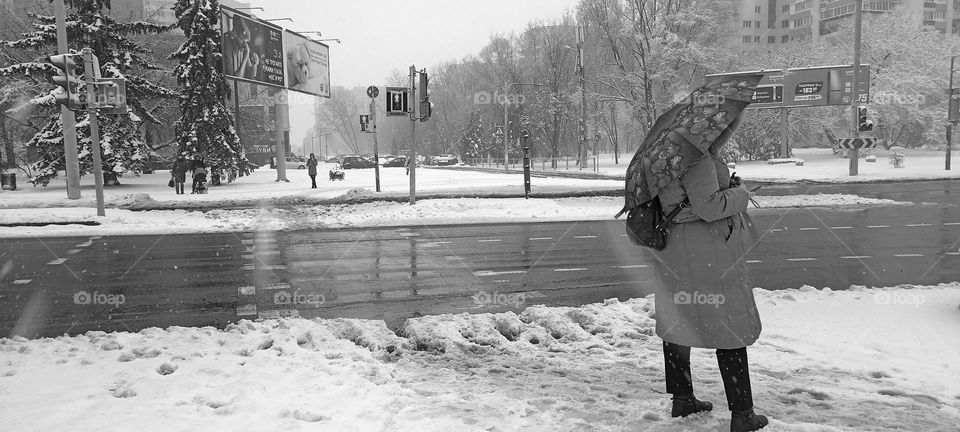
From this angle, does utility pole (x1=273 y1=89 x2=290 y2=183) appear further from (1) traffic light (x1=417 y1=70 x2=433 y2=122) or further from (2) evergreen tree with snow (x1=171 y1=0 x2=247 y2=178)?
(1) traffic light (x1=417 y1=70 x2=433 y2=122)

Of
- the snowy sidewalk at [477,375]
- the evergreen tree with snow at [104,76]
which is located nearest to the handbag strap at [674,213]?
the snowy sidewalk at [477,375]

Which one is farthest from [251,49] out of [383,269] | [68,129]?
[383,269]

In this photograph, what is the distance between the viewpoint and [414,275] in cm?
909

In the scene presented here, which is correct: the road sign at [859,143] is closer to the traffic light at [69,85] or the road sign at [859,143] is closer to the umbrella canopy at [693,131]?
the umbrella canopy at [693,131]

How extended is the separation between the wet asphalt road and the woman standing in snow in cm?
158

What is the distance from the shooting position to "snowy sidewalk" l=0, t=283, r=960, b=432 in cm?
374

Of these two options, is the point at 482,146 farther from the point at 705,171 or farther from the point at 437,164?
the point at 705,171

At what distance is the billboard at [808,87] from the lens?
4334cm

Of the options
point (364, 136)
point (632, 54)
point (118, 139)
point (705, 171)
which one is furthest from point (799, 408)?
point (364, 136)

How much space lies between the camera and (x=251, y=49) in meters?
33.5

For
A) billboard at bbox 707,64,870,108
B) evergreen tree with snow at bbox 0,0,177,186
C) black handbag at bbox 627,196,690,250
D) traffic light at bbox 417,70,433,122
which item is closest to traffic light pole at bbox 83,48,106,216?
traffic light at bbox 417,70,433,122

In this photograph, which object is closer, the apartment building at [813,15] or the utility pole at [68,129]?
the utility pole at [68,129]

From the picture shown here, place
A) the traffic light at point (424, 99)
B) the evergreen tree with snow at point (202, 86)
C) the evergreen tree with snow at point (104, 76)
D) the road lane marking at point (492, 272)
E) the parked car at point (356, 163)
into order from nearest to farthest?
the road lane marking at point (492, 272) → the traffic light at point (424, 99) → the evergreen tree with snow at point (104, 76) → the evergreen tree with snow at point (202, 86) → the parked car at point (356, 163)

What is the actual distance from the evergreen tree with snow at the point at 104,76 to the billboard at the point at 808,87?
39462mm
